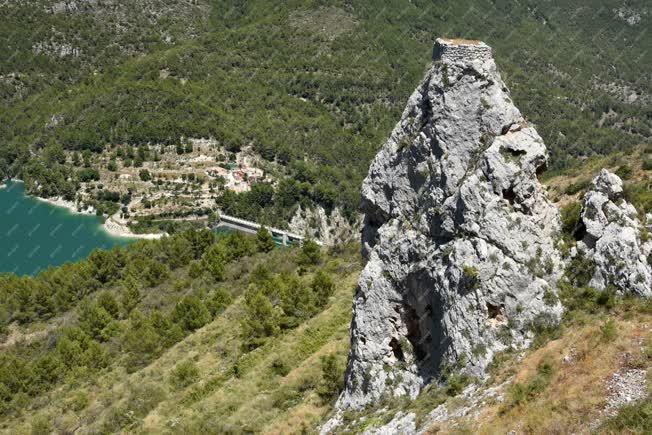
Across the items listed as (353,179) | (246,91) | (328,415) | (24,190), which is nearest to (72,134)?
(24,190)

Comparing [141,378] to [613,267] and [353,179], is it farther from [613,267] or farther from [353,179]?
[353,179]

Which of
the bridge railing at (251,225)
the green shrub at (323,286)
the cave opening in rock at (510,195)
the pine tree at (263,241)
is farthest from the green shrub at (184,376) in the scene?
the bridge railing at (251,225)

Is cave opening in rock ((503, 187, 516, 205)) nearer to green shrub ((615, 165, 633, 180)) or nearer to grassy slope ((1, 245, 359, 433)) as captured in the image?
grassy slope ((1, 245, 359, 433))

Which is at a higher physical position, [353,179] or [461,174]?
[461,174]

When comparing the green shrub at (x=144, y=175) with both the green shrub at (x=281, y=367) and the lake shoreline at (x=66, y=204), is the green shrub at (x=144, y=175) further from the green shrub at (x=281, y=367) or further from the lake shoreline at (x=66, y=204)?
the green shrub at (x=281, y=367)


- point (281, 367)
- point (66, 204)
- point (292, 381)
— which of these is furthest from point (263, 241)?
point (66, 204)

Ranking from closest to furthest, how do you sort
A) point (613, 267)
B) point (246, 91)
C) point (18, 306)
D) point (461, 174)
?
point (613, 267) → point (461, 174) → point (18, 306) → point (246, 91)
